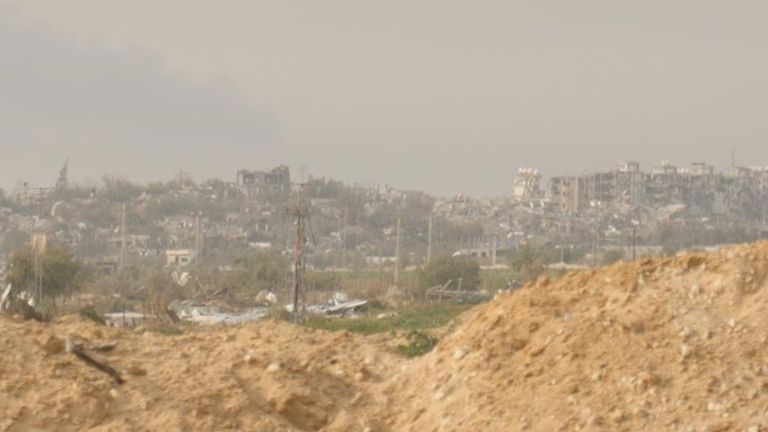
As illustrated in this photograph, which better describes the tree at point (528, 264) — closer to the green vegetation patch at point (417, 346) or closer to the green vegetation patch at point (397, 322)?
the green vegetation patch at point (397, 322)

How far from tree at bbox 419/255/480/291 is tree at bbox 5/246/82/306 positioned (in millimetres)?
10194

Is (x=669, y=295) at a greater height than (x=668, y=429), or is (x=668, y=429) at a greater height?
(x=669, y=295)

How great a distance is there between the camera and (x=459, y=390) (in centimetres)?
917

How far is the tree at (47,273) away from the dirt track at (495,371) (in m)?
24.3

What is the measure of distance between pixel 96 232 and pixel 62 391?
68.1 m

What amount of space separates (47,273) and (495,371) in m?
29.1

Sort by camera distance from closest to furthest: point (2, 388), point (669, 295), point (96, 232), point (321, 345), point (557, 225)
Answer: point (2, 388), point (669, 295), point (321, 345), point (96, 232), point (557, 225)

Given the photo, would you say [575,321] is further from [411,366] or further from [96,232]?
[96,232]

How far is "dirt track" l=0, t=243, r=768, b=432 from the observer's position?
28.0ft

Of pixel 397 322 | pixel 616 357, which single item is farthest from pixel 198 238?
pixel 616 357

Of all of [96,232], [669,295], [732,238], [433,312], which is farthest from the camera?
[96,232]

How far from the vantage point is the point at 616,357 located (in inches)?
349

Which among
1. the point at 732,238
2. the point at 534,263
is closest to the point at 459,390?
the point at 534,263

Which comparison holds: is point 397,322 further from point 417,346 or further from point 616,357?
point 616,357
